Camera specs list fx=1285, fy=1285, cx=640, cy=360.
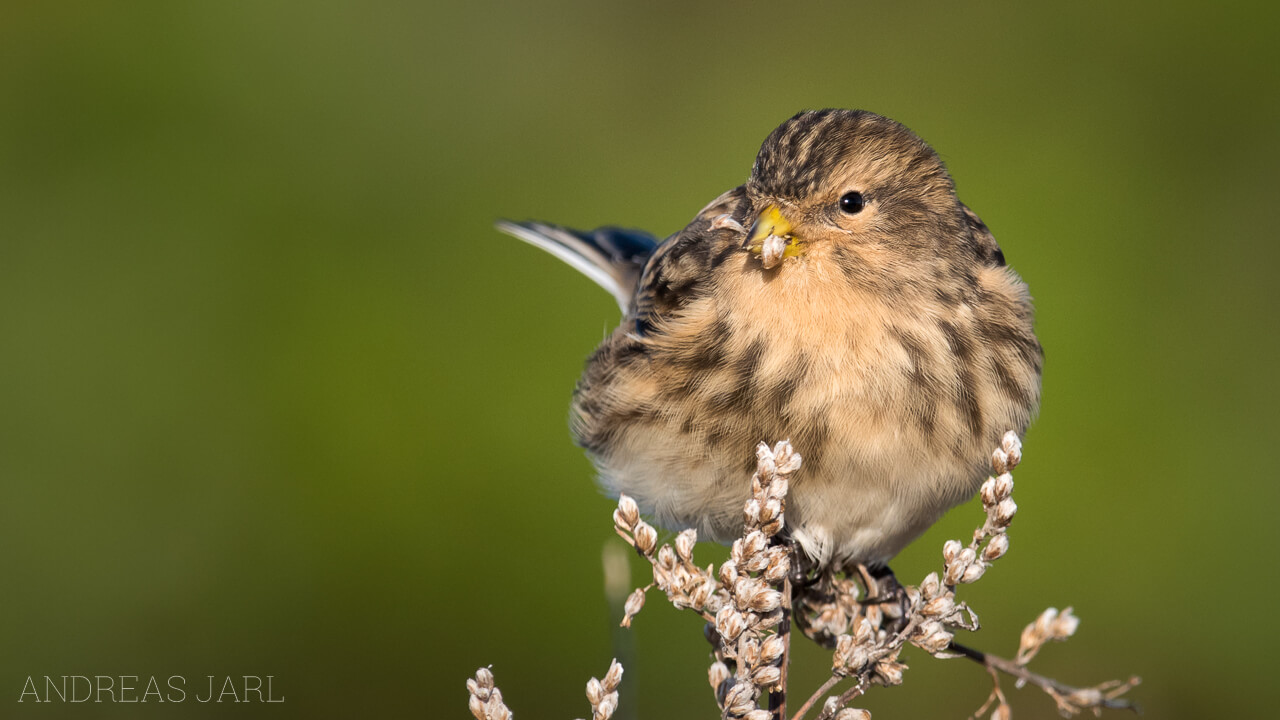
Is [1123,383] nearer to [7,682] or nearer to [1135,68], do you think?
[1135,68]

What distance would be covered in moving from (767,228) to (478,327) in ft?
10.6

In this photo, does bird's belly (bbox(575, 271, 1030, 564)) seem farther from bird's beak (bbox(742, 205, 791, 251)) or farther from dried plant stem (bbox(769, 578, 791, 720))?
dried plant stem (bbox(769, 578, 791, 720))

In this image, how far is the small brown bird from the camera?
9.92 feet

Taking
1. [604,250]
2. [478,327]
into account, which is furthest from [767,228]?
[478,327]

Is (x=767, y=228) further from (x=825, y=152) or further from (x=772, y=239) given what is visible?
(x=825, y=152)

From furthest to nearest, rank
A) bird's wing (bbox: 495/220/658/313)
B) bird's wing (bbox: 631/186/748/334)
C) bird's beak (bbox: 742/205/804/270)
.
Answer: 1. bird's wing (bbox: 495/220/658/313)
2. bird's wing (bbox: 631/186/748/334)
3. bird's beak (bbox: 742/205/804/270)

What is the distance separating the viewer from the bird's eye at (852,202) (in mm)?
3059

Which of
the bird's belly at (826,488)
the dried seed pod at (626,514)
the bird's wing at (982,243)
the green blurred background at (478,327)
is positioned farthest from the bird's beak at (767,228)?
the green blurred background at (478,327)

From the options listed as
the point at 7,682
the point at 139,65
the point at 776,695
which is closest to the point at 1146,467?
the point at 776,695

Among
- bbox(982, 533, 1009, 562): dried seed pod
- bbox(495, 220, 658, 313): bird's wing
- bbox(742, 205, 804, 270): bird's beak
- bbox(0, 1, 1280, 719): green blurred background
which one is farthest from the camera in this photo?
bbox(0, 1, 1280, 719): green blurred background

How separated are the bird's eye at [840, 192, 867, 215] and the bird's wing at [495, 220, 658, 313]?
1.44m

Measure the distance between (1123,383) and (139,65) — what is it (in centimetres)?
532

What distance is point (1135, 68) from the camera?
7.02 meters

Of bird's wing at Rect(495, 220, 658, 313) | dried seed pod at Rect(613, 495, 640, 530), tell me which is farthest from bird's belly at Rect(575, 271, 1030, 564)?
bird's wing at Rect(495, 220, 658, 313)
